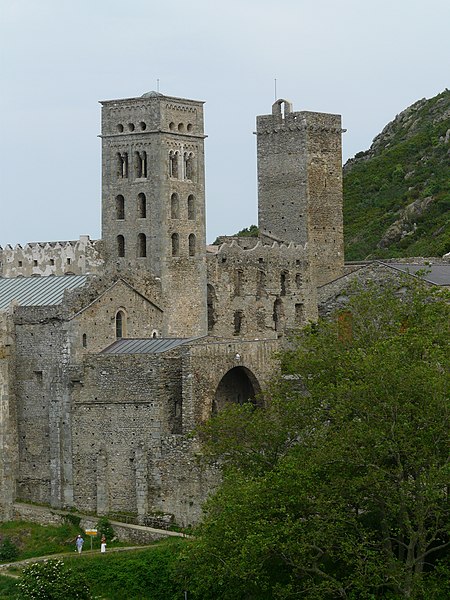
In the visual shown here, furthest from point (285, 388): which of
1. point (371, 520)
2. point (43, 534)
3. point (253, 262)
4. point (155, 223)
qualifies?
point (253, 262)

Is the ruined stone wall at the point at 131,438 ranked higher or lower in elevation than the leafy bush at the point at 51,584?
higher

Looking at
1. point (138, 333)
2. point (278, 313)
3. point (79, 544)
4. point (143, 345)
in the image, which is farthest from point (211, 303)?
point (79, 544)

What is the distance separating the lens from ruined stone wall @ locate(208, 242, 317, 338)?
76188mm

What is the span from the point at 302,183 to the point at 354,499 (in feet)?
122

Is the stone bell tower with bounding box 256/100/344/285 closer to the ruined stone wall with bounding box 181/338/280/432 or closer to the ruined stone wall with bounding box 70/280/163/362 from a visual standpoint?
the ruined stone wall with bounding box 70/280/163/362

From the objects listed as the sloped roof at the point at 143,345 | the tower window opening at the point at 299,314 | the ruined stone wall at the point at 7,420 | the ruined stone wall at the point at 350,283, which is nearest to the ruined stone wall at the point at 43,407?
the ruined stone wall at the point at 7,420

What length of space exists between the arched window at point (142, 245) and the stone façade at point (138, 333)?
0.04 metres

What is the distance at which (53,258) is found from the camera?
73.8 m

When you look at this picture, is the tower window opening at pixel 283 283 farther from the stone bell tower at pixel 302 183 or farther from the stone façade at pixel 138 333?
the stone bell tower at pixel 302 183

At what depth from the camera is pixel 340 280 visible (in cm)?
7994

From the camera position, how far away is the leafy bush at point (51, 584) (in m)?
53.2

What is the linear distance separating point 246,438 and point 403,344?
7.19m

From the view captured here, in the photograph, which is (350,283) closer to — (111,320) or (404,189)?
(111,320)

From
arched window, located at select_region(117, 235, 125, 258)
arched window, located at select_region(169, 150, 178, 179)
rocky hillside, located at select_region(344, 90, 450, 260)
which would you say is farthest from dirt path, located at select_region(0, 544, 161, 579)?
rocky hillside, located at select_region(344, 90, 450, 260)
